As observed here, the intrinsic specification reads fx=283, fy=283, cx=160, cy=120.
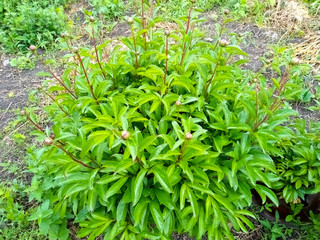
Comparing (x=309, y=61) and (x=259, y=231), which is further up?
(x=309, y=61)

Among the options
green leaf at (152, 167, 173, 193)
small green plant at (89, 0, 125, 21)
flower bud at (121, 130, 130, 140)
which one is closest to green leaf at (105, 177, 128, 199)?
green leaf at (152, 167, 173, 193)

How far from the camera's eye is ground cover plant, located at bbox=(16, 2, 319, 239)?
139 centimetres

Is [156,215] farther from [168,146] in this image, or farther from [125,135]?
→ [125,135]

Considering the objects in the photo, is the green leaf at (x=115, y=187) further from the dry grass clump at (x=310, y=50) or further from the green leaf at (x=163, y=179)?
the dry grass clump at (x=310, y=50)

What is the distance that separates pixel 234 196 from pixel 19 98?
2.76 meters

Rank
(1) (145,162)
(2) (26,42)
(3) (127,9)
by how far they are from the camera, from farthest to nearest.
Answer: (3) (127,9), (2) (26,42), (1) (145,162)

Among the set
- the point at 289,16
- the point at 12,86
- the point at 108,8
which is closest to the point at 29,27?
the point at 12,86

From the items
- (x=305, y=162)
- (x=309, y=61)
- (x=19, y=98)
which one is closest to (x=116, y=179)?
(x=305, y=162)

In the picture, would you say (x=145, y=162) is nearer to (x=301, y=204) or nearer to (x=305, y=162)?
(x=305, y=162)

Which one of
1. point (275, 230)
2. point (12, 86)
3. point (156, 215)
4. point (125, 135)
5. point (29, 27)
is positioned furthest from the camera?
point (29, 27)

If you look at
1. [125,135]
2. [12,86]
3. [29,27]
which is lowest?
[12,86]

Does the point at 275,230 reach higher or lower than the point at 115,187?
lower

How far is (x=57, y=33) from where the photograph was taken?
402cm

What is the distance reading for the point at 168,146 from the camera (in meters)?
1.50
